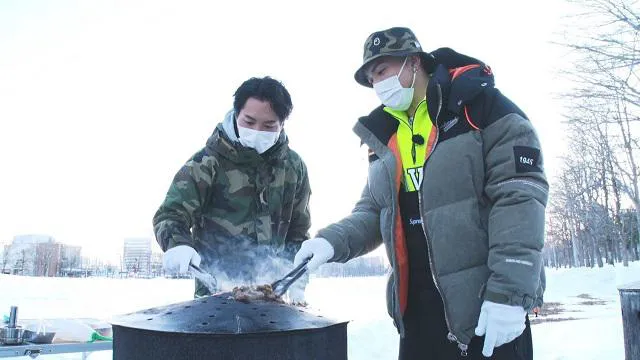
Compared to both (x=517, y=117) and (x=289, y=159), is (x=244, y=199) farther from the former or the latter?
(x=517, y=117)

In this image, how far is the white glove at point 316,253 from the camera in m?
2.11

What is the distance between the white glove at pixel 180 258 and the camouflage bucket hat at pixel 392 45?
1.25m

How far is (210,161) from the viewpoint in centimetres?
269

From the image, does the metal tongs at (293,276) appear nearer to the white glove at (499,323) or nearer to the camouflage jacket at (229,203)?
the camouflage jacket at (229,203)

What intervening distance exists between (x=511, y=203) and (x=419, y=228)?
44 centimetres

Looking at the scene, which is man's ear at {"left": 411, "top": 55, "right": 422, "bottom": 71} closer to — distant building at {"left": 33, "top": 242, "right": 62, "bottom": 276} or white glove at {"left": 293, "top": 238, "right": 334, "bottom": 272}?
white glove at {"left": 293, "top": 238, "right": 334, "bottom": 272}

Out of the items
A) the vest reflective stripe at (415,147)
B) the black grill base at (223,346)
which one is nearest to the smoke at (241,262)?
the black grill base at (223,346)

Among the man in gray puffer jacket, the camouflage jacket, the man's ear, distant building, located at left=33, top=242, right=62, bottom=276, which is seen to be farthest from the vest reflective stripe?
distant building, located at left=33, top=242, right=62, bottom=276

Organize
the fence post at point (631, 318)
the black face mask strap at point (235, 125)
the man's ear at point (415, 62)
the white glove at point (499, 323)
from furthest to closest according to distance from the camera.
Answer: the fence post at point (631, 318), the black face mask strap at point (235, 125), the man's ear at point (415, 62), the white glove at point (499, 323)

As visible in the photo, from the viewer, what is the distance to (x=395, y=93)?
2123 millimetres

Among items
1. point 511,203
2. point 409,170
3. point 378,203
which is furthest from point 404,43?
point 511,203

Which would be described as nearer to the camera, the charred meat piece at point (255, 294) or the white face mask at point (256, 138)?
the charred meat piece at point (255, 294)

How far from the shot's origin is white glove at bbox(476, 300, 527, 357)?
1540 millimetres

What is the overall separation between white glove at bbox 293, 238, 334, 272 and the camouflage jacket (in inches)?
24.1
